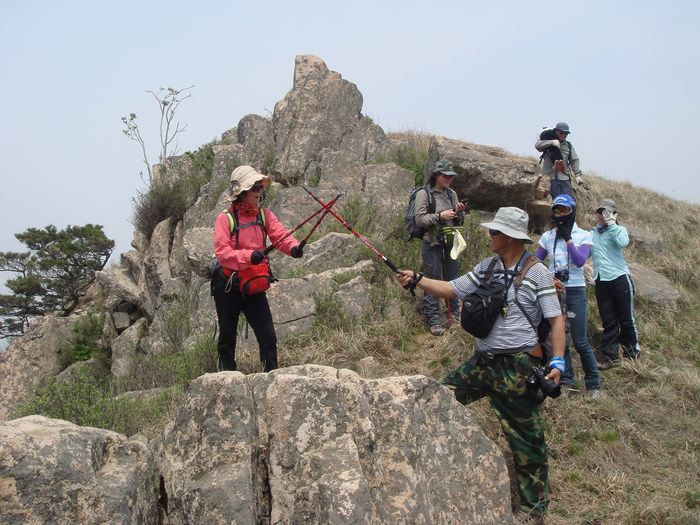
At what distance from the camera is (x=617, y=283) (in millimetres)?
7109

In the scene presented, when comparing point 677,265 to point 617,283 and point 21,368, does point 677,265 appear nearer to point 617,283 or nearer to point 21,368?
point 617,283

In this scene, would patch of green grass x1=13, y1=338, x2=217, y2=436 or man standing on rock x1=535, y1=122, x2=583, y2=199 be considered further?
man standing on rock x1=535, y1=122, x2=583, y2=199

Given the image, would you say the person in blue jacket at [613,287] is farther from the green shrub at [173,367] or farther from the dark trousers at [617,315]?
the green shrub at [173,367]

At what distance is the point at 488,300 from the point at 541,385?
679 millimetres

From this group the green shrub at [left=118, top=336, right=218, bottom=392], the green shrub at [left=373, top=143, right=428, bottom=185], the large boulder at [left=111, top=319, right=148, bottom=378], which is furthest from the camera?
the green shrub at [left=373, top=143, right=428, bottom=185]

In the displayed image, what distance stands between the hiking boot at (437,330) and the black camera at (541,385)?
10.9 feet

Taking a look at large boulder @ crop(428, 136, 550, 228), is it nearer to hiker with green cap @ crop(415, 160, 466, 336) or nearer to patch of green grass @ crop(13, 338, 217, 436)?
hiker with green cap @ crop(415, 160, 466, 336)

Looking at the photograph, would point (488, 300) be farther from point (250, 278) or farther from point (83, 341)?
point (83, 341)

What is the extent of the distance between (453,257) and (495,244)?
285 cm

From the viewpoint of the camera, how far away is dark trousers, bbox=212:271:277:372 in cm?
592

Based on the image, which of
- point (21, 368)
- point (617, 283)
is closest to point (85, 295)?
point (21, 368)

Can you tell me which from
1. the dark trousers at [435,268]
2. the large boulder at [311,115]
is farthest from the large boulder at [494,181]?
the large boulder at [311,115]

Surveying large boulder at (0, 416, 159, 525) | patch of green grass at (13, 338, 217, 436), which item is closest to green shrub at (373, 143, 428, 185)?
patch of green grass at (13, 338, 217, 436)

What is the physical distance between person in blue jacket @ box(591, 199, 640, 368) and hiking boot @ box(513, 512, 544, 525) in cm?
321
